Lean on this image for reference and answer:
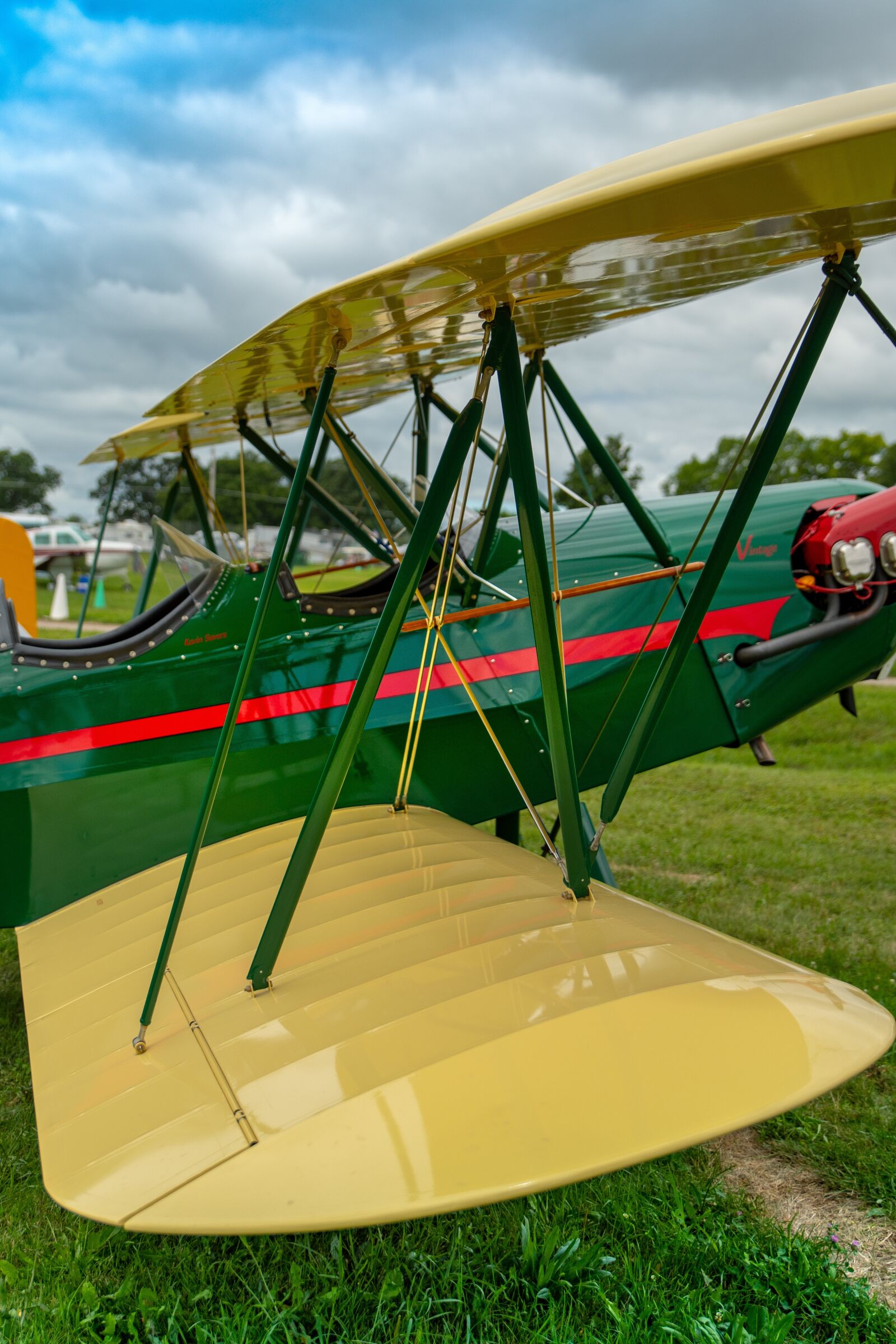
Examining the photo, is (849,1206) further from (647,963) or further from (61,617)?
(61,617)

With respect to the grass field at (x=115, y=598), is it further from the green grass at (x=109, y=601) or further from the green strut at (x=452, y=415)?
the green strut at (x=452, y=415)

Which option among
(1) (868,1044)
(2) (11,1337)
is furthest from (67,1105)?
(1) (868,1044)

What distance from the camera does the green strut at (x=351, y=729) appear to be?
222 centimetres

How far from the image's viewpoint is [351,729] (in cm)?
224

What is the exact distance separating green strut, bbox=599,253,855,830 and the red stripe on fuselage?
35.1 inches

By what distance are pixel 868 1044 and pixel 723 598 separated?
2.62 meters

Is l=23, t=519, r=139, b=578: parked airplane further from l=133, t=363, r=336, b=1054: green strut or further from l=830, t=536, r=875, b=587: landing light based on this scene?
l=133, t=363, r=336, b=1054: green strut

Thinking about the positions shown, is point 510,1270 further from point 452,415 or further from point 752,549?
point 452,415

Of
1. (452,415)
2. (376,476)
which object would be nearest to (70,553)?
(452,415)

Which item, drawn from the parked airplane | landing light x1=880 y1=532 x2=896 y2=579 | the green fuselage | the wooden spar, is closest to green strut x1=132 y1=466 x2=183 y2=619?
the green fuselage

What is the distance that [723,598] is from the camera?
4.06 meters

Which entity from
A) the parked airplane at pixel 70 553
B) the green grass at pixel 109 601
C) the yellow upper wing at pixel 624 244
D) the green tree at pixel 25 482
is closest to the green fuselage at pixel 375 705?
the yellow upper wing at pixel 624 244

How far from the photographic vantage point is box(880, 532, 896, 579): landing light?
3.89 meters

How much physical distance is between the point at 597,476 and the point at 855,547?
1459 inches
